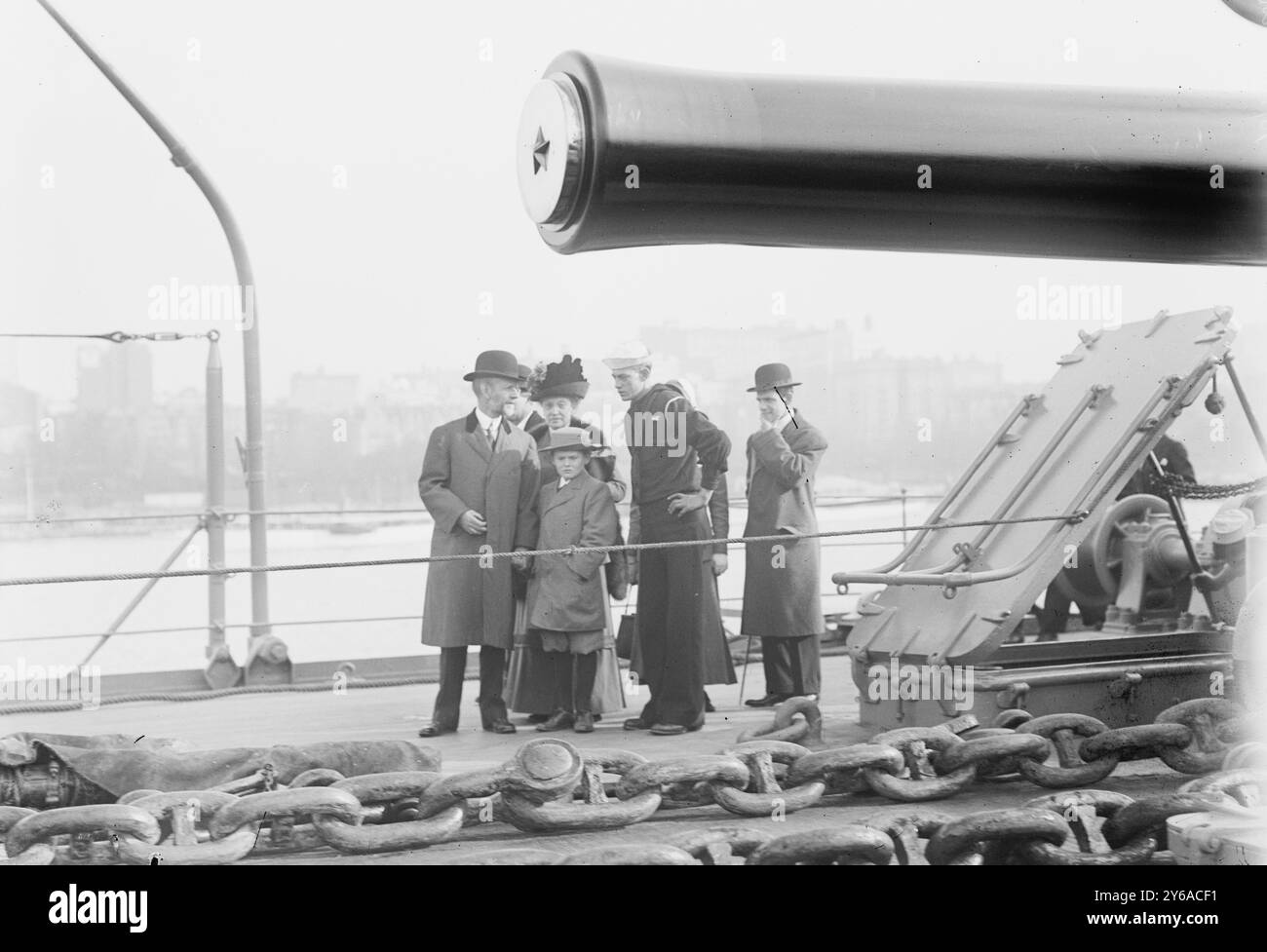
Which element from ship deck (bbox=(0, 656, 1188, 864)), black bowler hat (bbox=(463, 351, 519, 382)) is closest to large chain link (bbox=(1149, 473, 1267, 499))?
ship deck (bbox=(0, 656, 1188, 864))

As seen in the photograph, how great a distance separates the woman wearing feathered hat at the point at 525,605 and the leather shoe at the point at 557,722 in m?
0.03

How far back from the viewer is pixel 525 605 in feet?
15.0

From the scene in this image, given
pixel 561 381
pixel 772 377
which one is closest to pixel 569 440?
pixel 561 381

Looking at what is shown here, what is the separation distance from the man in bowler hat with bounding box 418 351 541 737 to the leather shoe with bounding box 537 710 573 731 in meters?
0.11

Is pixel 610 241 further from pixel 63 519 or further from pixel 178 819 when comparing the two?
pixel 63 519

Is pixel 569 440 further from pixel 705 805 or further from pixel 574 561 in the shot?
pixel 705 805

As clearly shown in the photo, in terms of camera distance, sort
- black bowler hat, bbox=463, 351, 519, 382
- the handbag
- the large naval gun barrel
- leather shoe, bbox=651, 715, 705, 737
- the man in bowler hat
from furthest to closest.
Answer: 1. the handbag
2. black bowler hat, bbox=463, 351, 519, 382
3. the man in bowler hat
4. leather shoe, bbox=651, 715, 705, 737
5. the large naval gun barrel

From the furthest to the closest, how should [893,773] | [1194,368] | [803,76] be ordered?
[1194,368] < [893,773] < [803,76]

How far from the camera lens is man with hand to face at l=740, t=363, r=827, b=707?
477 cm

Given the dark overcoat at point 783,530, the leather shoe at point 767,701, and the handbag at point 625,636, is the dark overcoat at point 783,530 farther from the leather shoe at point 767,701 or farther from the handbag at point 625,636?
the handbag at point 625,636

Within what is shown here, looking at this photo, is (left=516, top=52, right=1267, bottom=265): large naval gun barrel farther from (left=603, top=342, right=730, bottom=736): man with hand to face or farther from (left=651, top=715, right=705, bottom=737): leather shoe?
(left=603, top=342, right=730, bottom=736): man with hand to face
